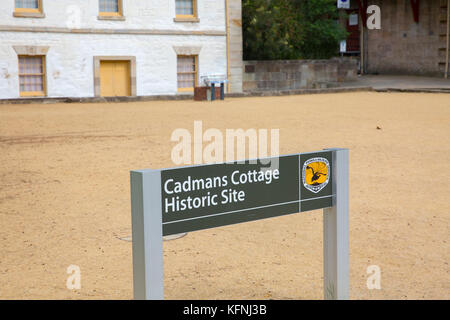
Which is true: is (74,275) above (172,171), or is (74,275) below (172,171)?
below

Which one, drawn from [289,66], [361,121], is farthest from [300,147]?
[289,66]

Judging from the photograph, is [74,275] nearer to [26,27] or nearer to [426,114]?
[426,114]

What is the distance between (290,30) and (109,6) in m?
10.3

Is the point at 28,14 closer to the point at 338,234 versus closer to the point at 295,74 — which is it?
the point at 295,74

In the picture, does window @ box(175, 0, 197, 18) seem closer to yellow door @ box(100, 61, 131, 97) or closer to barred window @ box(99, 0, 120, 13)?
barred window @ box(99, 0, 120, 13)

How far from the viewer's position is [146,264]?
12.9ft

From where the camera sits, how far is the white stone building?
27641 millimetres

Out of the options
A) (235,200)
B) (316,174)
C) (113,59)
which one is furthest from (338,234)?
(113,59)

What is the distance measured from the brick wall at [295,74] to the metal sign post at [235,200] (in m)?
28.0

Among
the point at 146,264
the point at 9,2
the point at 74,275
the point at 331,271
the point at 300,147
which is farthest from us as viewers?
the point at 9,2

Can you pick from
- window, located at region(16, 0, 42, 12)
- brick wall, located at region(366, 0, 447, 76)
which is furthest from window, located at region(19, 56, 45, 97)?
brick wall, located at region(366, 0, 447, 76)

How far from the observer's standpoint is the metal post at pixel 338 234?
4.72 meters

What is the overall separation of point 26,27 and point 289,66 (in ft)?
37.6

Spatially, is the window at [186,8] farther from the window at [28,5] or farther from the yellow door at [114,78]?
the window at [28,5]
